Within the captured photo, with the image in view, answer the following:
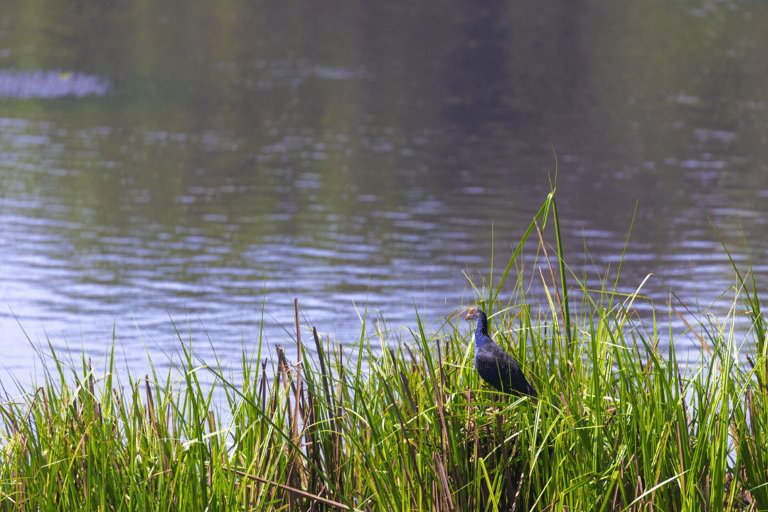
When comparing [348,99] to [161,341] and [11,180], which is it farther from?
[161,341]

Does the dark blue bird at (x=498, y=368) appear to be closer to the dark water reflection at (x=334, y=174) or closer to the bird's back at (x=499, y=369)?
the bird's back at (x=499, y=369)

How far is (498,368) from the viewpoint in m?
3.37

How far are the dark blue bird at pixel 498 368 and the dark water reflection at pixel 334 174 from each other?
465 mm

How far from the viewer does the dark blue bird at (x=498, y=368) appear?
3369 mm

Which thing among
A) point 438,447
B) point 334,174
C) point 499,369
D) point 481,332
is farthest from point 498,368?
point 334,174

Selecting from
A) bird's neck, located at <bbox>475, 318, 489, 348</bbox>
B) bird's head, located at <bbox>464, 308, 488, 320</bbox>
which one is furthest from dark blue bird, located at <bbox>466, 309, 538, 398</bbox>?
bird's head, located at <bbox>464, 308, 488, 320</bbox>

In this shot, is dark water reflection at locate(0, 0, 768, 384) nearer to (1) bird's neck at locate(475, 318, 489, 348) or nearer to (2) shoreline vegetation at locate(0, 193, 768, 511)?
(1) bird's neck at locate(475, 318, 489, 348)

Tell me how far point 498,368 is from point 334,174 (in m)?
20.2

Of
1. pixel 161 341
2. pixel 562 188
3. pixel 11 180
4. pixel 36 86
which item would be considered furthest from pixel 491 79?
pixel 161 341

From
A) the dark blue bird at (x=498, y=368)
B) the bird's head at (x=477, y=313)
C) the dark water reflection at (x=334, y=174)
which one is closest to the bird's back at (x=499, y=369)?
the dark blue bird at (x=498, y=368)

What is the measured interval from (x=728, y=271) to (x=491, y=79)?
32.7 meters

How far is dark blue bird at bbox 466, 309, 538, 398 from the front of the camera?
3.37 meters

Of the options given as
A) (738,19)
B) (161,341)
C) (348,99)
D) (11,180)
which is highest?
(738,19)

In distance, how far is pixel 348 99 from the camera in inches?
1465
